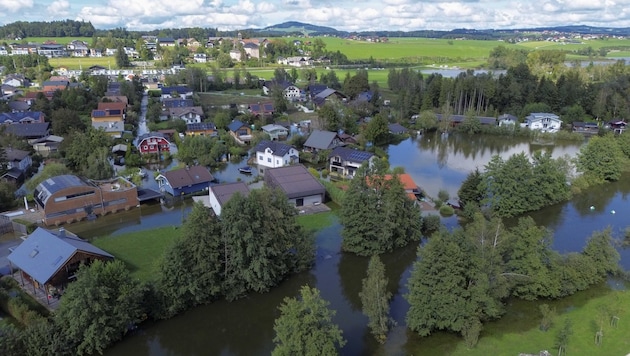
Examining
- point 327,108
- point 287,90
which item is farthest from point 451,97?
point 287,90

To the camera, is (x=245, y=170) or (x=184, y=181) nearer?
(x=184, y=181)

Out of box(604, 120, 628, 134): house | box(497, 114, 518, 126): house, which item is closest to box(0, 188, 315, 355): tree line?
box(497, 114, 518, 126): house

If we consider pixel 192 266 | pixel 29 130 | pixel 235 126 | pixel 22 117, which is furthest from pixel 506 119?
pixel 22 117

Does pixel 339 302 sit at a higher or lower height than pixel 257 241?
lower

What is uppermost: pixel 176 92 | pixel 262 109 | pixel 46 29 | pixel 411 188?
pixel 46 29

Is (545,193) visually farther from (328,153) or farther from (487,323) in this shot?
(328,153)

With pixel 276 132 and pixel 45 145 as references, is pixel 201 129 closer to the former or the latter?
pixel 276 132

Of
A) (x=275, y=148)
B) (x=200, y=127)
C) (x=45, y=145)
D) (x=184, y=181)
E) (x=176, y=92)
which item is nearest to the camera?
(x=184, y=181)

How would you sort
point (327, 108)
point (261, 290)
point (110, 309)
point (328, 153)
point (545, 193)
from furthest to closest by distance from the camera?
point (327, 108) → point (328, 153) → point (545, 193) → point (261, 290) → point (110, 309)
